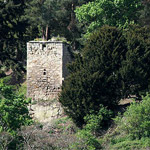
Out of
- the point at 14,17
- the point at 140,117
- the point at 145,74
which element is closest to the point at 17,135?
the point at 140,117

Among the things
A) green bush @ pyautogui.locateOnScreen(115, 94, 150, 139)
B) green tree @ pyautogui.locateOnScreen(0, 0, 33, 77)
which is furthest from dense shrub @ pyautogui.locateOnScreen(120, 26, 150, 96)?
green tree @ pyautogui.locateOnScreen(0, 0, 33, 77)

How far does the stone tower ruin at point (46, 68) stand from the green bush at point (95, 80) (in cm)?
139

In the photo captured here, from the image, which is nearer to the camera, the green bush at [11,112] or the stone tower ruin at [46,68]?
the green bush at [11,112]

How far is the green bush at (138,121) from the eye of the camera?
17047mm

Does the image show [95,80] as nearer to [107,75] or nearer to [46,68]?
→ [107,75]

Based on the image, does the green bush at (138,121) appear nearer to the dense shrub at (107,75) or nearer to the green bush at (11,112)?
the dense shrub at (107,75)

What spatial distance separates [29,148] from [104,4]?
12.6m

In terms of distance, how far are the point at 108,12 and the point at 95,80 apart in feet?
25.5

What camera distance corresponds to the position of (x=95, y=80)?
18.9 metres

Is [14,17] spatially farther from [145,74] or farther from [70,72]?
[145,74]

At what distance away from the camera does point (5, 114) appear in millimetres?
15625

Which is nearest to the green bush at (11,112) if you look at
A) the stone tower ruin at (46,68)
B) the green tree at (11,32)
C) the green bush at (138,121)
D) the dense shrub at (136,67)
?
the green bush at (138,121)

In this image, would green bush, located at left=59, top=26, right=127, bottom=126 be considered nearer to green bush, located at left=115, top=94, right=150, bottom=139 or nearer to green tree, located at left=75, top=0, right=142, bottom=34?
green bush, located at left=115, top=94, right=150, bottom=139

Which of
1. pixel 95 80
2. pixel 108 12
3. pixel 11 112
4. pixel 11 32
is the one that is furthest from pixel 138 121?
pixel 11 32
